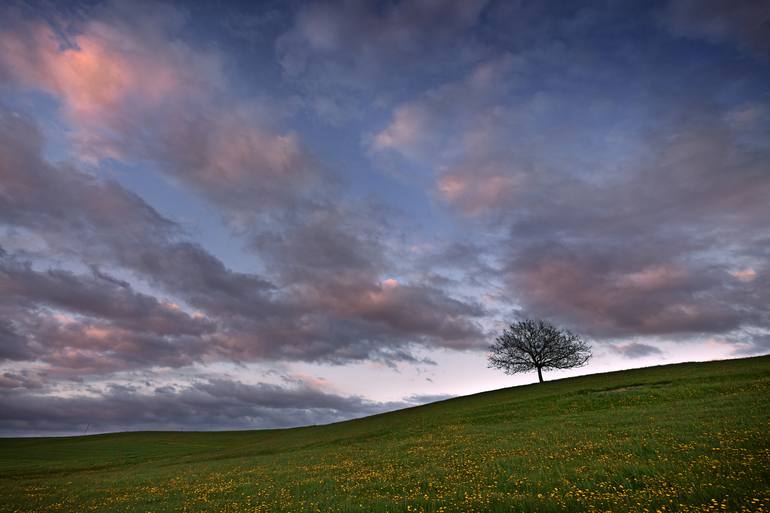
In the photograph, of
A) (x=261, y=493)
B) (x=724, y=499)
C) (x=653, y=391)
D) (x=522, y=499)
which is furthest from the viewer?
(x=653, y=391)

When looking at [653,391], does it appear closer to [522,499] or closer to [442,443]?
[442,443]

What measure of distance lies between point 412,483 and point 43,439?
→ 13193 centimetres

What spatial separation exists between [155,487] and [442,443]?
1989 cm

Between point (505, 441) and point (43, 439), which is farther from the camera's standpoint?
point (43, 439)

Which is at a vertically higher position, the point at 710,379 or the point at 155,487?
the point at 710,379

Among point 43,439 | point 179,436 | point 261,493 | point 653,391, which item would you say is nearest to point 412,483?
point 261,493

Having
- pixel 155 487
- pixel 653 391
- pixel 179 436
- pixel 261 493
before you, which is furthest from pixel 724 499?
pixel 179 436

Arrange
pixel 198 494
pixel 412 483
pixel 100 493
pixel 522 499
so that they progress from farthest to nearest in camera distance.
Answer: pixel 100 493
pixel 198 494
pixel 412 483
pixel 522 499

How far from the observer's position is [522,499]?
38.2ft

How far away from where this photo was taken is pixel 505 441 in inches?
1046

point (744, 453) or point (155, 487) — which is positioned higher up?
point (744, 453)

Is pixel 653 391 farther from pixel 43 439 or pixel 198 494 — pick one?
pixel 43 439

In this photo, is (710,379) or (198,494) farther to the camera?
(710,379)

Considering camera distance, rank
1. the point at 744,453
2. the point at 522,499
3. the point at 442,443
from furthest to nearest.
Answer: the point at 442,443 < the point at 744,453 < the point at 522,499
